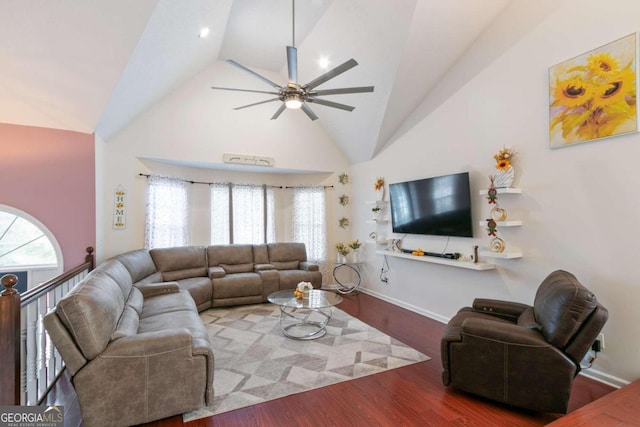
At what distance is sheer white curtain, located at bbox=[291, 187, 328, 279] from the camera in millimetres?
6453

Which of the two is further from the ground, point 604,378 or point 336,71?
Answer: point 336,71

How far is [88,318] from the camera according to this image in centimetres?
199

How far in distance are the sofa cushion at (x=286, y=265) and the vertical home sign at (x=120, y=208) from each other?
2.61 metres

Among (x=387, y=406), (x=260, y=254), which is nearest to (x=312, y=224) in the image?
(x=260, y=254)

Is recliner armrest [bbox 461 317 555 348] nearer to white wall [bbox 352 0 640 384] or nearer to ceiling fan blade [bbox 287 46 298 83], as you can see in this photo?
white wall [bbox 352 0 640 384]

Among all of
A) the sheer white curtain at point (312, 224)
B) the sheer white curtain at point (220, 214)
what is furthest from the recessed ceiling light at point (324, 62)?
the sheer white curtain at point (220, 214)

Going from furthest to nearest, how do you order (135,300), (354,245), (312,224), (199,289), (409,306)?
(312,224) → (354,245) → (409,306) → (199,289) → (135,300)

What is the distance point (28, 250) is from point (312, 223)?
4.45m

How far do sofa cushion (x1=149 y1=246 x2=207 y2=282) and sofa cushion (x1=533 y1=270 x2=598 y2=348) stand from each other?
15.6 feet

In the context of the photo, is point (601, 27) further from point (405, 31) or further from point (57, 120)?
point (57, 120)

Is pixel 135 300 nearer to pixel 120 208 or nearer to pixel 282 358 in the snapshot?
pixel 282 358

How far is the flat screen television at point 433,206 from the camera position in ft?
12.7

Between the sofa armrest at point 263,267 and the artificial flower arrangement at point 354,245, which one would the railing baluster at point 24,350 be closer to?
the sofa armrest at point 263,267

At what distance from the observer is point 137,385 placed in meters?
2.10
